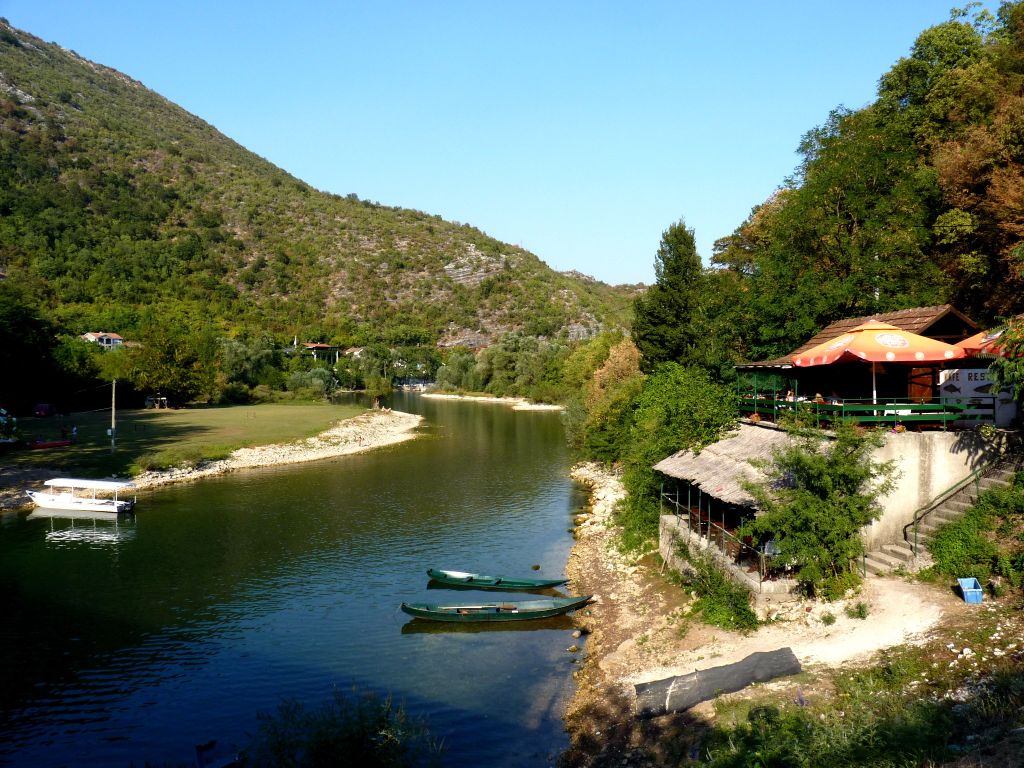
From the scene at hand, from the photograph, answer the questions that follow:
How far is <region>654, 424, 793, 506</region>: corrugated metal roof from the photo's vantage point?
1945 cm

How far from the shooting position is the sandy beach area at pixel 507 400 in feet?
340

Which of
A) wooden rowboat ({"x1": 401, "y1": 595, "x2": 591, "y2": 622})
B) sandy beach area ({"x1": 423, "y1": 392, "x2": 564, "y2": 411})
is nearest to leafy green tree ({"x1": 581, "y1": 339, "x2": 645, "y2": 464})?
wooden rowboat ({"x1": 401, "y1": 595, "x2": 591, "y2": 622})

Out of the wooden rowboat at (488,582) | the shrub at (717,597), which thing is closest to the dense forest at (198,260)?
the wooden rowboat at (488,582)

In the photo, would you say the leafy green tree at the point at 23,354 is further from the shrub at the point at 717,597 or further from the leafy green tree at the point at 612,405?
the shrub at the point at 717,597

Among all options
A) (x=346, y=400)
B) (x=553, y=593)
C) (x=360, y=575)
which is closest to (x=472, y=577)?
(x=553, y=593)

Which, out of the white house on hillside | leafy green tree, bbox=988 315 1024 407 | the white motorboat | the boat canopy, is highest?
the white house on hillside

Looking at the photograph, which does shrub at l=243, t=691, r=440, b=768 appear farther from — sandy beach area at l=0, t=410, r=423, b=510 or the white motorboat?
sandy beach area at l=0, t=410, r=423, b=510

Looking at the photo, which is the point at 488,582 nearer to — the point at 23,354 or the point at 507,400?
the point at 23,354

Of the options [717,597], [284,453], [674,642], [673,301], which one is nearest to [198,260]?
[284,453]

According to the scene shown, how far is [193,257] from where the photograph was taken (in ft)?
497

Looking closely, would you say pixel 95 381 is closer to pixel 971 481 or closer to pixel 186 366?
pixel 186 366

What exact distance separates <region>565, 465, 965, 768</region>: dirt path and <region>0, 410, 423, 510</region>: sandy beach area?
36.0 metres

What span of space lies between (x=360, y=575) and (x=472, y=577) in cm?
534

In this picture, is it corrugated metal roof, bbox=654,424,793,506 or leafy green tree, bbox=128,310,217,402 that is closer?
corrugated metal roof, bbox=654,424,793,506
